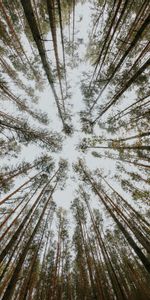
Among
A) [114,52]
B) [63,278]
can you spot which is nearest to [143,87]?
[114,52]

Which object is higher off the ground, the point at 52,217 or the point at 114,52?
the point at 52,217

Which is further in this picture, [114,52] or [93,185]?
[93,185]

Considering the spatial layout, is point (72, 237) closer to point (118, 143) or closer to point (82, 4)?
point (118, 143)

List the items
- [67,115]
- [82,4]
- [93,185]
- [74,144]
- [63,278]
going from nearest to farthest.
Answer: [82,4], [63,278], [93,185], [67,115], [74,144]

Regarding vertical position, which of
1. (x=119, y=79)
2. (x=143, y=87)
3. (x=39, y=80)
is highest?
(x=39, y=80)

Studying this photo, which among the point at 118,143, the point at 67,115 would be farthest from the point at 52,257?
the point at 67,115

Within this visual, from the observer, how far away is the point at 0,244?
36.7 feet

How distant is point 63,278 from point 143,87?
10529 millimetres

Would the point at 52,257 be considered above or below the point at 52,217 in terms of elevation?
below

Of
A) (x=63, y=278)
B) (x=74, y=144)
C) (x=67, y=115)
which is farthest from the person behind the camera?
(x=74, y=144)

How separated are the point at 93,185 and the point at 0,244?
6508 millimetres

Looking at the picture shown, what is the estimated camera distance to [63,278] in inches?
436

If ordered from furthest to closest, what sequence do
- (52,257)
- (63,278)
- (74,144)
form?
1. (74,144)
2. (52,257)
3. (63,278)

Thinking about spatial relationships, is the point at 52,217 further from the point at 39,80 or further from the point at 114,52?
the point at 114,52
